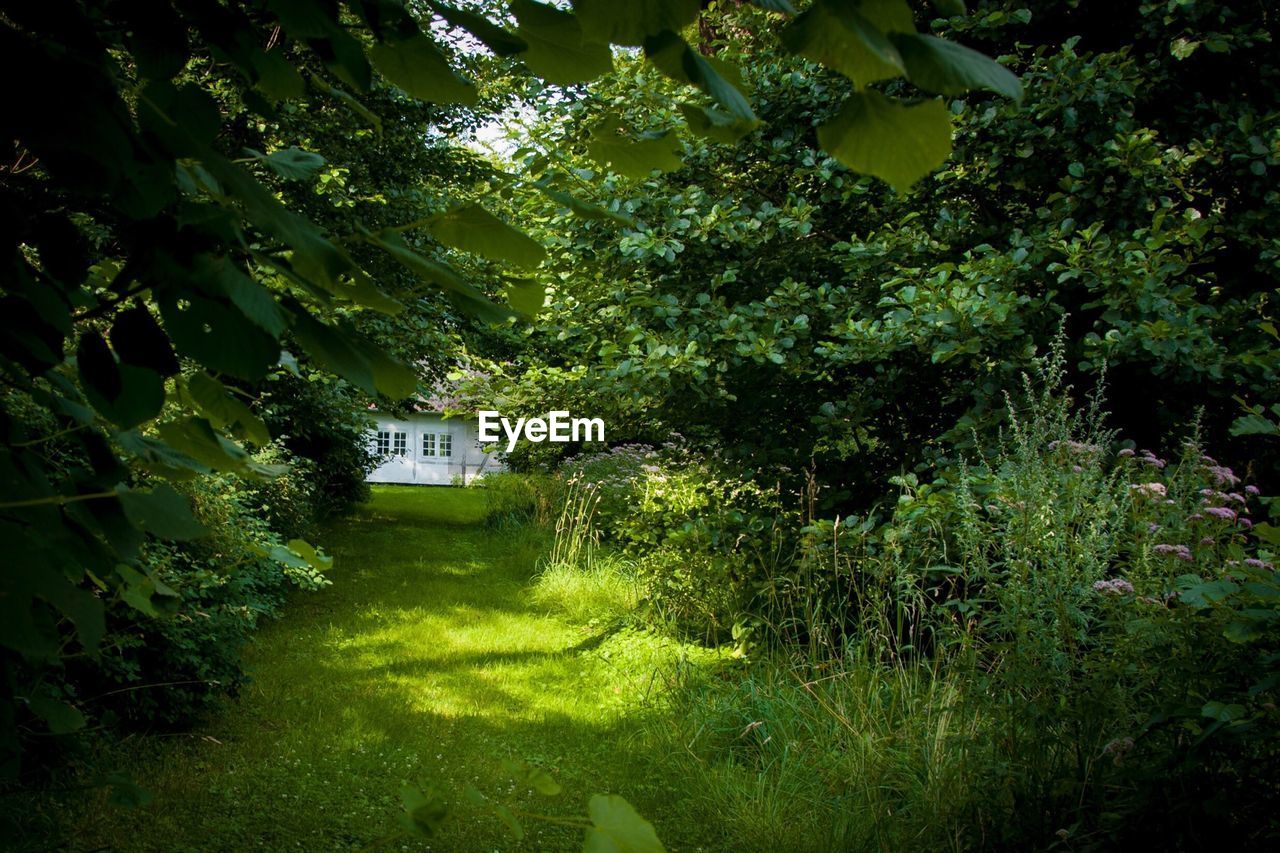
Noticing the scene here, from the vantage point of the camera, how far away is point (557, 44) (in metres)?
0.84

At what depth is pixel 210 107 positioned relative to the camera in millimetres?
856

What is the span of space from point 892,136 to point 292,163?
83cm

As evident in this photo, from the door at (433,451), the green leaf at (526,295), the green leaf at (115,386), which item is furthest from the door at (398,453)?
the green leaf at (115,386)

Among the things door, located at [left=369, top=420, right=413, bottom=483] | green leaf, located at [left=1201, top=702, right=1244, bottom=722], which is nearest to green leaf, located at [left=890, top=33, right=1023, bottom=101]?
green leaf, located at [left=1201, top=702, right=1244, bottom=722]

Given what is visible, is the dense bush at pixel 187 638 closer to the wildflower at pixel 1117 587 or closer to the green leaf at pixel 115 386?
the green leaf at pixel 115 386

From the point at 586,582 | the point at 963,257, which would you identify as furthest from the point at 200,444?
the point at 586,582

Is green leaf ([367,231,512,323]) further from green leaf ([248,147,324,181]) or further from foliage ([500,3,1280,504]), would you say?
foliage ([500,3,1280,504])

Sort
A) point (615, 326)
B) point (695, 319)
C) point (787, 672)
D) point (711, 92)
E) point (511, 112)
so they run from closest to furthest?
point (711, 92), point (787, 672), point (695, 319), point (615, 326), point (511, 112)

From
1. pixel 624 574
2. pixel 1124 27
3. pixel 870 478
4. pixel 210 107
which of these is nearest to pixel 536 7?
pixel 210 107

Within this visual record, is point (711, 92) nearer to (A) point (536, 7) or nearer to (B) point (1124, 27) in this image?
(A) point (536, 7)

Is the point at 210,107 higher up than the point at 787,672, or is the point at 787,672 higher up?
the point at 210,107

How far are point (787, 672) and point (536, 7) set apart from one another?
165 inches

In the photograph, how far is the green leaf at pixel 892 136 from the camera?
0.66 meters

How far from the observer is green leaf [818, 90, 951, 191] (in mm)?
657
